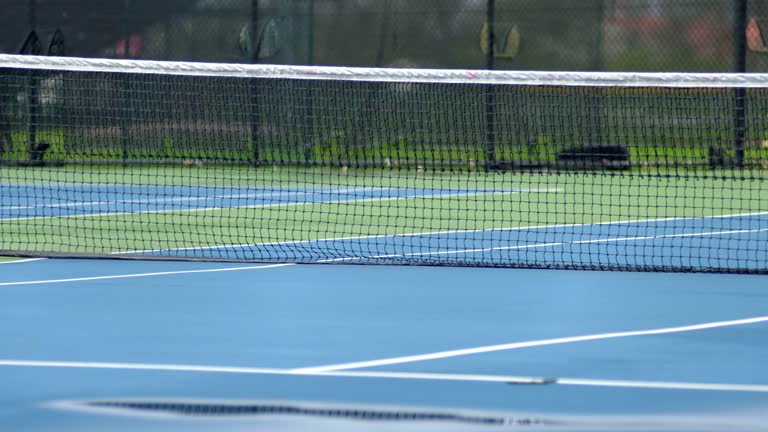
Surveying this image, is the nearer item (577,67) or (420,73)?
(420,73)

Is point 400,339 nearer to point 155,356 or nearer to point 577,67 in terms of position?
point 155,356

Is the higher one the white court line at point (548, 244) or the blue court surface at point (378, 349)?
the white court line at point (548, 244)

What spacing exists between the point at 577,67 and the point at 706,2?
1.46m

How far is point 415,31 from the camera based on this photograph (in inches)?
606

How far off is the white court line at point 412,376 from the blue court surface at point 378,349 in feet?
0.04

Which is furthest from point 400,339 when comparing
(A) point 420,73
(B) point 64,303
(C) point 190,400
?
(A) point 420,73

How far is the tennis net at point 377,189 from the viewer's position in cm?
769

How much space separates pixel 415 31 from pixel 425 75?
25.2 feet

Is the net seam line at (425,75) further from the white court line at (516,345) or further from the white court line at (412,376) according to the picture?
the white court line at (412,376)

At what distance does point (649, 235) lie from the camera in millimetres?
8414

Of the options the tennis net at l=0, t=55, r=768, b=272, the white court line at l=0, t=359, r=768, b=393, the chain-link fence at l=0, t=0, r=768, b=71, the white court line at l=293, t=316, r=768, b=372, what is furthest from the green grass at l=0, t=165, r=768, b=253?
the white court line at l=0, t=359, r=768, b=393

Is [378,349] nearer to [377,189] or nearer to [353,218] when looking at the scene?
[353,218]

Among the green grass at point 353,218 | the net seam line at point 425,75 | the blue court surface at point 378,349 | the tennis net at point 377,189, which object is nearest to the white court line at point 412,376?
the blue court surface at point 378,349

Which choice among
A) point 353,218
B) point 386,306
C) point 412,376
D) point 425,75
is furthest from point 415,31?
point 412,376
